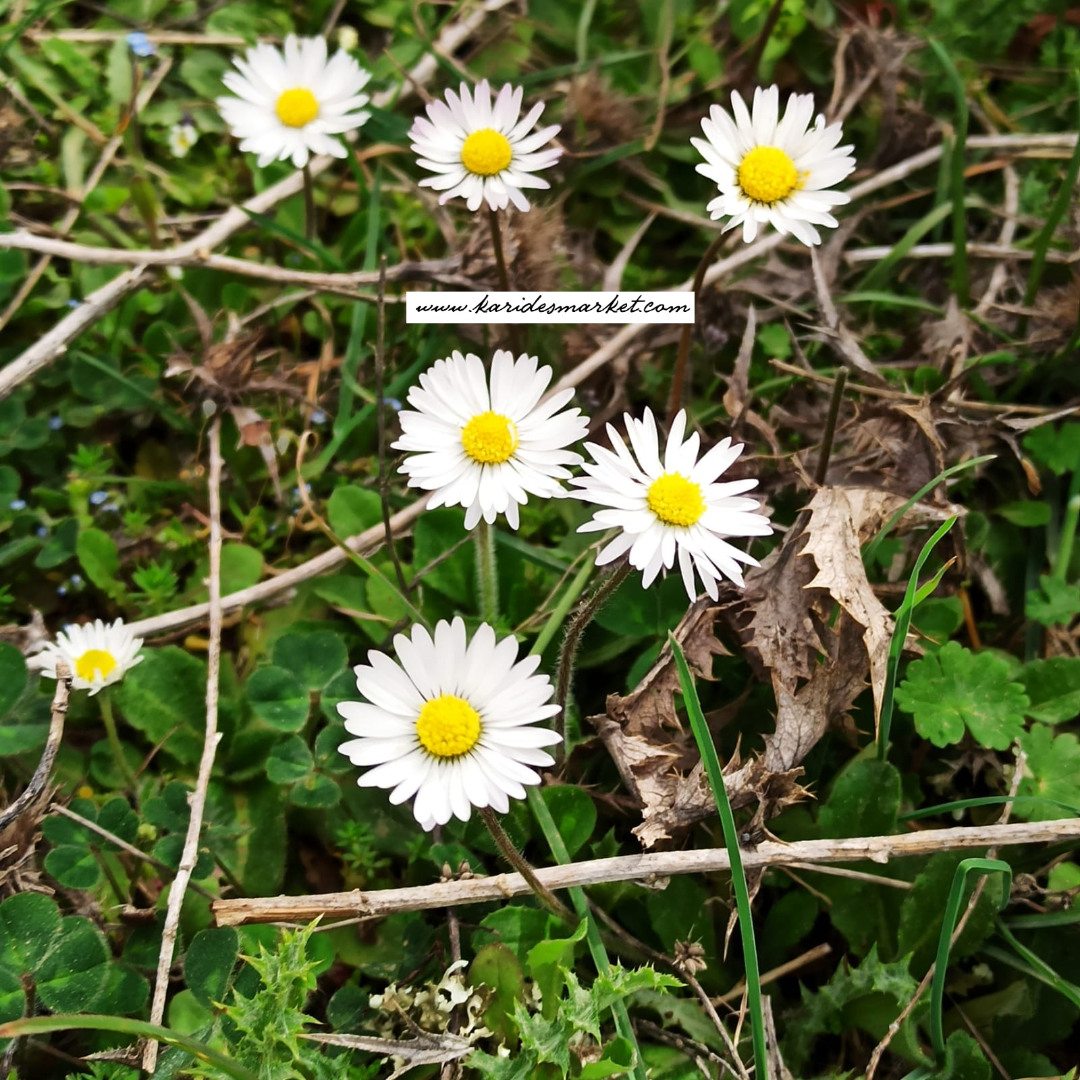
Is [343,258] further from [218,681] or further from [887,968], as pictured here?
[887,968]

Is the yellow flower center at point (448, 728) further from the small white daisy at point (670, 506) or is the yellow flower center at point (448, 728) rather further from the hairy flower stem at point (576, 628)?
the small white daisy at point (670, 506)

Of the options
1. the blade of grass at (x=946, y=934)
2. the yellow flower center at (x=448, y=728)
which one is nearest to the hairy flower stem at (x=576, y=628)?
the yellow flower center at (x=448, y=728)

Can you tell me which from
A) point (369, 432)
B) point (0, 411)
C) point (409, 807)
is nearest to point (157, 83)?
point (0, 411)

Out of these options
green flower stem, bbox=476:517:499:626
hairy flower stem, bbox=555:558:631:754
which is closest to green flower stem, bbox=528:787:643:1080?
hairy flower stem, bbox=555:558:631:754

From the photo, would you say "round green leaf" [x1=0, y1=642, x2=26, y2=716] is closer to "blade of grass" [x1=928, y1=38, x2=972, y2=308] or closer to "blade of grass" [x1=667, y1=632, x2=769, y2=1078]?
"blade of grass" [x1=667, y1=632, x2=769, y2=1078]

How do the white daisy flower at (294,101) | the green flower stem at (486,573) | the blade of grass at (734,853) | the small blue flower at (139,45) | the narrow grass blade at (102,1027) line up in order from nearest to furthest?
the narrow grass blade at (102,1027) → the blade of grass at (734,853) → the green flower stem at (486,573) → the white daisy flower at (294,101) → the small blue flower at (139,45)
